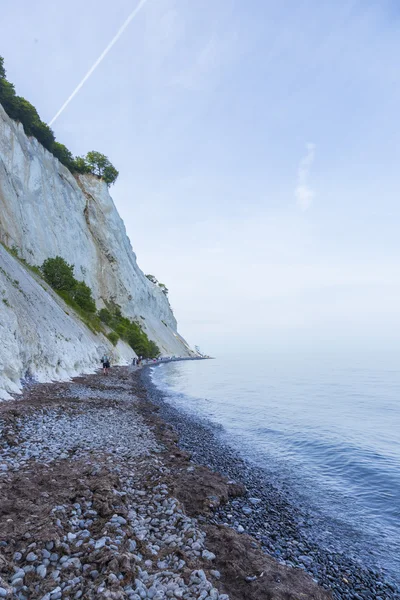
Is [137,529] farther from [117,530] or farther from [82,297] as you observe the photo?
[82,297]

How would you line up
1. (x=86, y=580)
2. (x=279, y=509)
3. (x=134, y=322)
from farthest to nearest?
(x=134, y=322), (x=279, y=509), (x=86, y=580)

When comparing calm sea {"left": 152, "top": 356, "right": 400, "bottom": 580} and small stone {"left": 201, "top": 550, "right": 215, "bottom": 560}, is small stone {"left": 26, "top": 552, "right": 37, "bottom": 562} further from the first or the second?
calm sea {"left": 152, "top": 356, "right": 400, "bottom": 580}

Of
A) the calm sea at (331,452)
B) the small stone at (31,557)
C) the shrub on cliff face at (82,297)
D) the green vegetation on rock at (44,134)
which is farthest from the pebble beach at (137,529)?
the green vegetation on rock at (44,134)

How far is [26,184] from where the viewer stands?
1918 inches

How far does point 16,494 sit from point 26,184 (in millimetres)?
52235

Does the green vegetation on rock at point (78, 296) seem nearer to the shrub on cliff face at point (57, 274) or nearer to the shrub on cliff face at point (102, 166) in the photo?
the shrub on cliff face at point (57, 274)

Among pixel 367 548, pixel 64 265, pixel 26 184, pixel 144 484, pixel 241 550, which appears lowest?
pixel 144 484

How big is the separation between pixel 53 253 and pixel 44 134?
914 inches

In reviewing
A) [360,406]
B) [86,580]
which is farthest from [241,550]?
[360,406]

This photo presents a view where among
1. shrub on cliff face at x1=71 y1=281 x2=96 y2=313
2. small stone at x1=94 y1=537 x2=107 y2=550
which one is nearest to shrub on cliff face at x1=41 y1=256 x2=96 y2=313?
shrub on cliff face at x1=71 y1=281 x2=96 y2=313

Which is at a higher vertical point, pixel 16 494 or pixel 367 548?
pixel 367 548

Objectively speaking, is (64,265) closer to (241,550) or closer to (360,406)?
(360,406)

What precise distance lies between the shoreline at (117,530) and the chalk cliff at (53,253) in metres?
9.16

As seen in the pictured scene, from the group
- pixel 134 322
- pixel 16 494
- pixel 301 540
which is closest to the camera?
pixel 16 494
